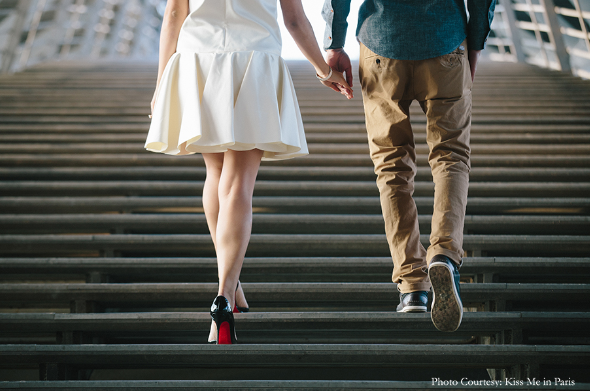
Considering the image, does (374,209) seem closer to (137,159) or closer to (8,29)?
(137,159)

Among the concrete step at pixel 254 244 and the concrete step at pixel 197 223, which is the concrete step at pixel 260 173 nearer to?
the concrete step at pixel 197 223

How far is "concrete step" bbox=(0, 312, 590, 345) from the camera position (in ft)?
5.78

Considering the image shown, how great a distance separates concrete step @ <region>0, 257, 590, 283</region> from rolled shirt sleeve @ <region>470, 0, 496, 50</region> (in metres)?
0.94

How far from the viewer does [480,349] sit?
163cm

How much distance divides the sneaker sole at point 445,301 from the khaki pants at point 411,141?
0.54 feet

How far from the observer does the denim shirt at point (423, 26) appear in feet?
5.24

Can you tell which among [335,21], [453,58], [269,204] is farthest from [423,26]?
[269,204]

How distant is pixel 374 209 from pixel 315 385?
1449 millimetres

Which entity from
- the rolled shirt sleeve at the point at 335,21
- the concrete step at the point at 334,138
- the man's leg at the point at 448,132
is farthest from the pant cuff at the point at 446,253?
the concrete step at the point at 334,138

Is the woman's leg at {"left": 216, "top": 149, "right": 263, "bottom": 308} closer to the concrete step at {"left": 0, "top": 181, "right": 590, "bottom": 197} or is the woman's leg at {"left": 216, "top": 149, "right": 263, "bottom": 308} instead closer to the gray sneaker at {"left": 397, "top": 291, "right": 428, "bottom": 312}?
the gray sneaker at {"left": 397, "top": 291, "right": 428, "bottom": 312}

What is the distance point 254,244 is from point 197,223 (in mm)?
381

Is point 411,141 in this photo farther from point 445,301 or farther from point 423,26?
point 445,301

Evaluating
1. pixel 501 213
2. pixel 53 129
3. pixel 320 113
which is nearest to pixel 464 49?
pixel 501 213

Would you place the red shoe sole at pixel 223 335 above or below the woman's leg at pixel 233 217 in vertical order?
below
